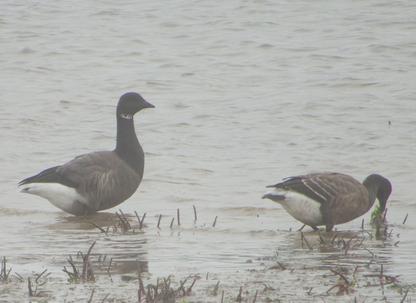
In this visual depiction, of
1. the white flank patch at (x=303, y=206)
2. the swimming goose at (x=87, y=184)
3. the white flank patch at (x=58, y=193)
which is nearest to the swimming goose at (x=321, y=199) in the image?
the white flank patch at (x=303, y=206)

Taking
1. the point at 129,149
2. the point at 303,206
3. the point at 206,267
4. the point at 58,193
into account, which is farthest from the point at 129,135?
the point at 206,267

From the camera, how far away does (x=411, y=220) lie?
789cm

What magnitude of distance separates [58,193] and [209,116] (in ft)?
25.2

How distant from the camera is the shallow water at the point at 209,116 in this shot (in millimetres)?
6187

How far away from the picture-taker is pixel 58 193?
27.3 ft

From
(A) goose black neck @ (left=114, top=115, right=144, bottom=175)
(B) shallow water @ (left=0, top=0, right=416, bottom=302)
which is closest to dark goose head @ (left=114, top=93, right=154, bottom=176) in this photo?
(A) goose black neck @ (left=114, top=115, right=144, bottom=175)

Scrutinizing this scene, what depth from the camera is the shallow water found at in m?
6.19

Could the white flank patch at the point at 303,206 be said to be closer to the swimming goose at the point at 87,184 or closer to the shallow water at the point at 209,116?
the shallow water at the point at 209,116

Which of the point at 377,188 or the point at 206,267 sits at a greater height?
the point at 206,267

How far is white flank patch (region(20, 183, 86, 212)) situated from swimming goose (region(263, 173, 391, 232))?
9.13 ft

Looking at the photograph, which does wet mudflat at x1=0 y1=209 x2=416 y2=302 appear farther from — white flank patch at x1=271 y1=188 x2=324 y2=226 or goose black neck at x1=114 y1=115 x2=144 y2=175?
goose black neck at x1=114 y1=115 x2=144 y2=175

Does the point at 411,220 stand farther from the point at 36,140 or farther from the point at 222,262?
the point at 36,140

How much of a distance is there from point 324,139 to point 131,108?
578 centimetres

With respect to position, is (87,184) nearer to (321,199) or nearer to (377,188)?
(321,199)
